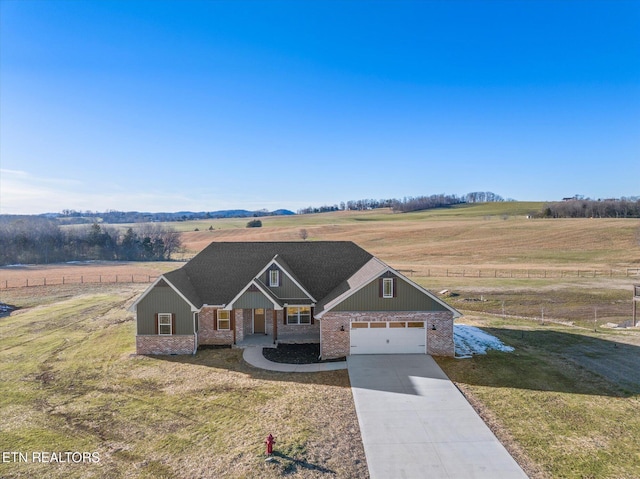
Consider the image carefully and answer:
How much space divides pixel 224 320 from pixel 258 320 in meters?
2.35

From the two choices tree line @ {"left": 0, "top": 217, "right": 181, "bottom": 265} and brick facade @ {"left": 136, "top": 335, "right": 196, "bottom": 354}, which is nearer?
brick facade @ {"left": 136, "top": 335, "right": 196, "bottom": 354}

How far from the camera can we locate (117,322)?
28875 millimetres

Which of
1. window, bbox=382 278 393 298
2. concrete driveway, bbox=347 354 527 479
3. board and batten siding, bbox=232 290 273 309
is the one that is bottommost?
concrete driveway, bbox=347 354 527 479

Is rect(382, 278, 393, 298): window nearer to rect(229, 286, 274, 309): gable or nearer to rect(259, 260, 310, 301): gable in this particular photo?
rect(259, 260, 310, 301): gable

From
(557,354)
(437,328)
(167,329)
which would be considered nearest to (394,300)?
(437,328)

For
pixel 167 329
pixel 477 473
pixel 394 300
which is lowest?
pixel 477 473

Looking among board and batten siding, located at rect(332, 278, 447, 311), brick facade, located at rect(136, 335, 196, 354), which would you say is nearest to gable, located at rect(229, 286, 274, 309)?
brick facade, located at rect(136, 335, 196, 354)

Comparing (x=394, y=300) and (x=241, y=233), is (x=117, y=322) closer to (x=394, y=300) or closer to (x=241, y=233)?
(x=394, y=300)

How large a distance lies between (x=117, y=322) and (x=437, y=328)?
2318cm

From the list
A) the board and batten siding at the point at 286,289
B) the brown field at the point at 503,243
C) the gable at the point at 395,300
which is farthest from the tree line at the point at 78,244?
the gable at the point at 395,300

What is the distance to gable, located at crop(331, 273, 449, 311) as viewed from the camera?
2098 cm

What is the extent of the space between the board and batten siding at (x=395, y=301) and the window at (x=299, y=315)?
3826 mm

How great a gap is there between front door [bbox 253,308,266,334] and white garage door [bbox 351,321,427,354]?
668 cm

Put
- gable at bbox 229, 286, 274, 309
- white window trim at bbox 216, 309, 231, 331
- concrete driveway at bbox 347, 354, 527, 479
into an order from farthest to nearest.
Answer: white window trim at bbox 216, 309, 231, 331, gable at bbox 229, 286, 274, 309, concrete driveway at bbox 347, 354, 527, 479
